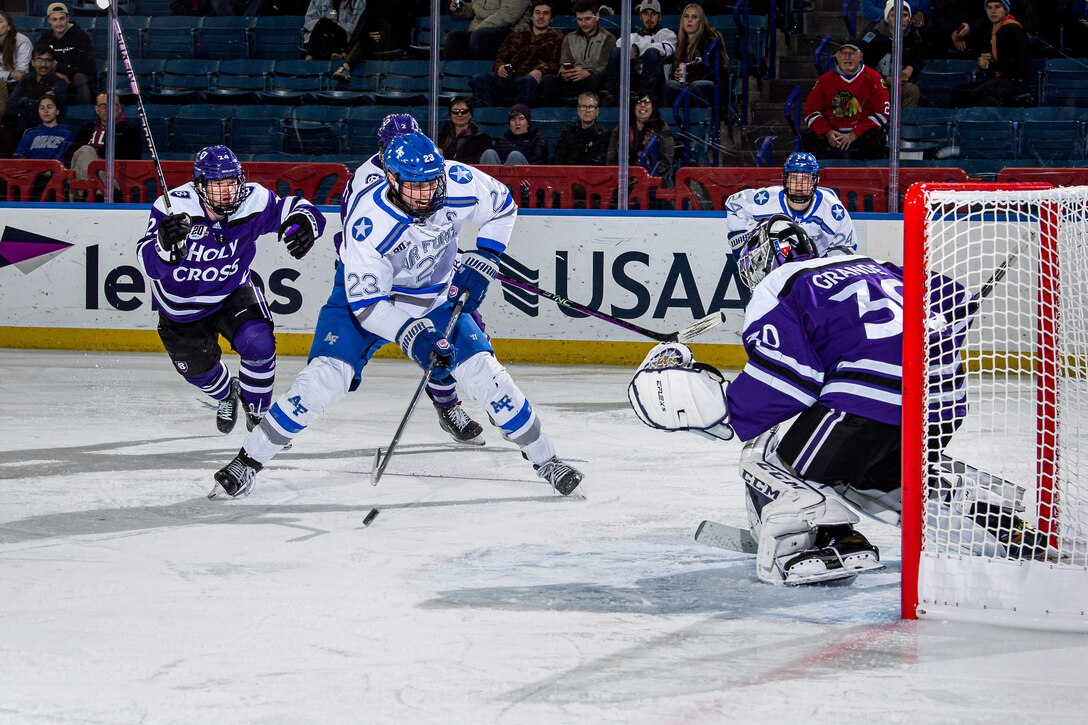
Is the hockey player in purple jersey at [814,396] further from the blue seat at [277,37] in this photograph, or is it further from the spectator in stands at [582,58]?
the blue seat at [277,37]

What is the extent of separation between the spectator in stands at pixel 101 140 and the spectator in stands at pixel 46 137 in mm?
87

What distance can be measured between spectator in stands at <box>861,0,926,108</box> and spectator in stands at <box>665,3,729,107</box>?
849 millimetres

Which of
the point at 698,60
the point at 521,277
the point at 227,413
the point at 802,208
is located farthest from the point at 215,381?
the point at 698,60

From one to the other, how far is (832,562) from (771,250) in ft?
2.35

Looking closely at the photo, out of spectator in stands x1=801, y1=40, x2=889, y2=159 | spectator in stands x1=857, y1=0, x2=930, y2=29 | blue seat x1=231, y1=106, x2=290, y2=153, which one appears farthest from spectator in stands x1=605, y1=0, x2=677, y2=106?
blue seat x1=231, y1=106, x2=290, y2=153

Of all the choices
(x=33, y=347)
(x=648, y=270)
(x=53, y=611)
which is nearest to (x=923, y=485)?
(x=53, y=611)

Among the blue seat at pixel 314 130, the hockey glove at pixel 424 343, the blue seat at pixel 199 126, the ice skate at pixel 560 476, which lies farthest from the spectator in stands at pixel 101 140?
the ice skate at pixel 560 476

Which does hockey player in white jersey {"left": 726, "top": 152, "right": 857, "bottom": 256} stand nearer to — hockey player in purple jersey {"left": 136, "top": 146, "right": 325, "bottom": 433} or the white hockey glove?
hockey player in purple jersey {"left": 136, "top": 146, "right": 325, "bottom": 433}

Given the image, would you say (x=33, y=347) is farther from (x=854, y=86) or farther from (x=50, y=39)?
(x=854, y=86)

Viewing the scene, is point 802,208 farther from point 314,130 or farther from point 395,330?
point 314,130

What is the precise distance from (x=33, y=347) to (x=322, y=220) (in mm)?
3753

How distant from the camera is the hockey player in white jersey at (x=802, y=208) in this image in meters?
6.46

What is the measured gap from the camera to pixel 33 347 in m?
8.54

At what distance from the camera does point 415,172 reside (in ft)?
13.9
